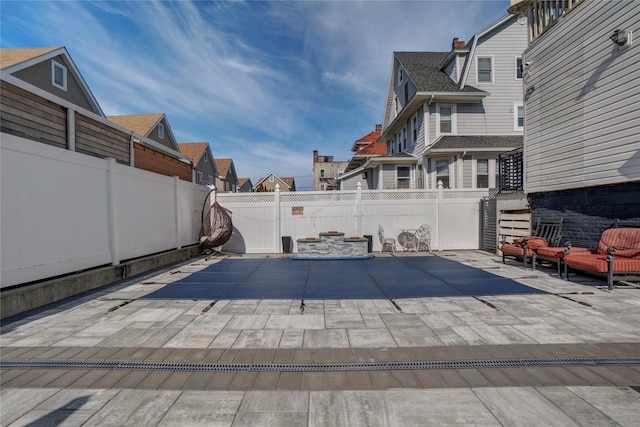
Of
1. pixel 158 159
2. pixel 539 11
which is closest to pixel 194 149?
pixel 158 159

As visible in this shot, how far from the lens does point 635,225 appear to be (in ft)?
18.4

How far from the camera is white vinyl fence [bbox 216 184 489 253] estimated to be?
1016 centimetres

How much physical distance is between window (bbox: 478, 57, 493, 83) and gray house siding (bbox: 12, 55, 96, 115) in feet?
59.4

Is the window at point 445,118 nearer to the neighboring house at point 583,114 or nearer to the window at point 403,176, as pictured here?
the window at point 403,176

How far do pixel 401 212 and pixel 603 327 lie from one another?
6783mm

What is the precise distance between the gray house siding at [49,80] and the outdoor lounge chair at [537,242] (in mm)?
16772

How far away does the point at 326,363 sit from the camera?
2.83 m

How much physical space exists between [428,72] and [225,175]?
24.4 m

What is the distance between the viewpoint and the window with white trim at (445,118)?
13492mm

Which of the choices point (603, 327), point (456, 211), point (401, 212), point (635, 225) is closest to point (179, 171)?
point (401, 212)

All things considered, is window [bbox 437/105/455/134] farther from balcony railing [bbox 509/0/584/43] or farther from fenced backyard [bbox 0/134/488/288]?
balcony railing [bbox 509/0/584/43]

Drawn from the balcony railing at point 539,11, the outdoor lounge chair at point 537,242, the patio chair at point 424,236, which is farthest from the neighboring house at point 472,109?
the outdoor lounge chair at point 537,242

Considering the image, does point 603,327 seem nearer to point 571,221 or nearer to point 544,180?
point 571,221

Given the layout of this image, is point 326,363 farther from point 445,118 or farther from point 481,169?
point 445,118
